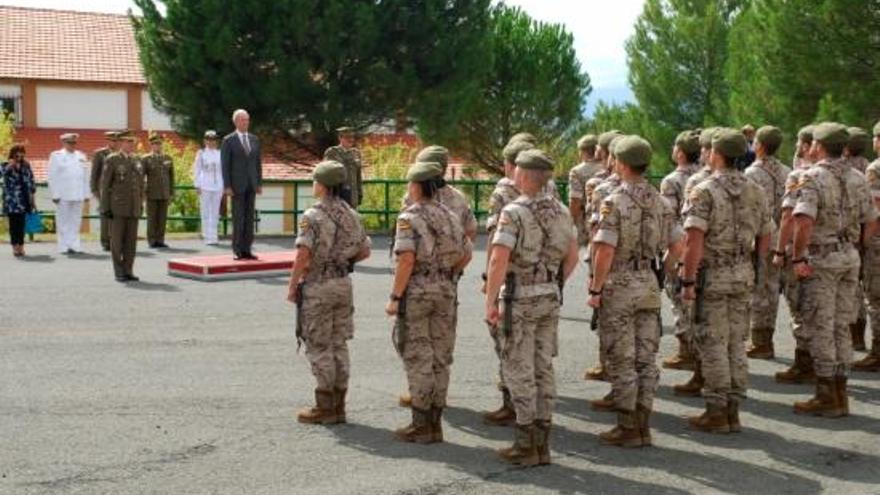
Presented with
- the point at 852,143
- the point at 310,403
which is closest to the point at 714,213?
the point at 852,143

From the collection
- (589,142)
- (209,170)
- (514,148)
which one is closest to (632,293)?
(514,148)

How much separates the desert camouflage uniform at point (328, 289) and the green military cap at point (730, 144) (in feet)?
8.20

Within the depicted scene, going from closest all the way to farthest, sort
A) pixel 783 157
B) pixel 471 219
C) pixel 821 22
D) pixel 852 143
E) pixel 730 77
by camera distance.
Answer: pixel 471 219
pixel 852 143
pixel 821 22
pixel 783 157
pixel 730 77

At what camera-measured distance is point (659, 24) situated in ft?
154

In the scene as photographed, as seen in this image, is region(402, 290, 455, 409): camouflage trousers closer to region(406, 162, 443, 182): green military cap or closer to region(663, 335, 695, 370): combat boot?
region(406, 162, 443, 182): green military cap

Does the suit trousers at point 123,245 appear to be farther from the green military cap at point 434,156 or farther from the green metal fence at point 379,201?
the green military cap at point 434,156

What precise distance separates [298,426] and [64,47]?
1919 inches

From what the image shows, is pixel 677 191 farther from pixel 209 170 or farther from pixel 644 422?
pixel 209 170

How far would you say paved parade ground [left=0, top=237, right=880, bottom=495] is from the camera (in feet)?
23.5

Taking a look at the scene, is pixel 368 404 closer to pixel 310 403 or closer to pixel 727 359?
pixel 310 403

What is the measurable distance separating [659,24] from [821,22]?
21.8 m

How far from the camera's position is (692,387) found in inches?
382

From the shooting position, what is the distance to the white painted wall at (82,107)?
5243 cm

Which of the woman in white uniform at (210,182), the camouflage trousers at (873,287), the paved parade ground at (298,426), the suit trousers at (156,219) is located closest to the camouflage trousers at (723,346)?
the paved parade ground at (298,426)
